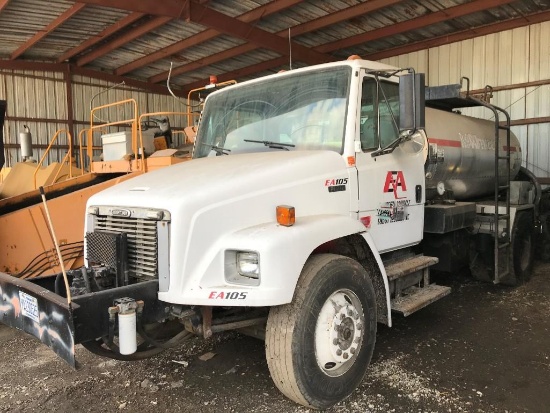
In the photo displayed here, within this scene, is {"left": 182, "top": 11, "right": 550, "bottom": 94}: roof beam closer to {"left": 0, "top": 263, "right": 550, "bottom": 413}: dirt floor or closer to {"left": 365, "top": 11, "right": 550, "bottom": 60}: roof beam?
{"left": 365, "top": 11, "right": 550, "bottom": 60}: roof beam

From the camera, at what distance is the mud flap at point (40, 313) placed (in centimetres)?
242

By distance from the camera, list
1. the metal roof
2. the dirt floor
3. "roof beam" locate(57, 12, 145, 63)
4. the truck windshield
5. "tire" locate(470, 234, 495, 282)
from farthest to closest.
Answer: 1. "roof beam" locate(57, 12, 145, 63)
2. the metal roof
3. "tire" locate(470, 234, 495, 282)
4. the truck windshield
5. the dirt floor

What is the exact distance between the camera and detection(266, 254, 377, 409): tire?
112 inches

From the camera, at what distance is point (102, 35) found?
495 inches

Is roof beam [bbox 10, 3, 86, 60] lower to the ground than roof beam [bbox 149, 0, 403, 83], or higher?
higher

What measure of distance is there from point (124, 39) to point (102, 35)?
59 centimetres

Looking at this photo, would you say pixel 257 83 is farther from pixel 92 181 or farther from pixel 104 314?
pixel 92 181

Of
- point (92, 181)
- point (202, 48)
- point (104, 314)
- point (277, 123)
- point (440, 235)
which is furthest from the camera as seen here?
point (202, 48)

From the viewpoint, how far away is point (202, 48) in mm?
13570

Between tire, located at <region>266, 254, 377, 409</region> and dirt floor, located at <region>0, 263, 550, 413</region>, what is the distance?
274 millimetres

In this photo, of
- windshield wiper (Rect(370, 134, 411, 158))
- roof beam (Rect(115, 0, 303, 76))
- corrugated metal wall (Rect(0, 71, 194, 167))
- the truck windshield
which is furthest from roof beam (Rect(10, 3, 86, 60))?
windshield wiper (Rect(370, 134, 411, 158))

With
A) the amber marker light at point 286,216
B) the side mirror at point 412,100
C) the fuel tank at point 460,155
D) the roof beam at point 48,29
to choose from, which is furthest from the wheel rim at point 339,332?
the roof beam at point 48,29

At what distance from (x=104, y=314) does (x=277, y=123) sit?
2014 mm

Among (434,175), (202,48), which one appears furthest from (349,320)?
(202,48)
